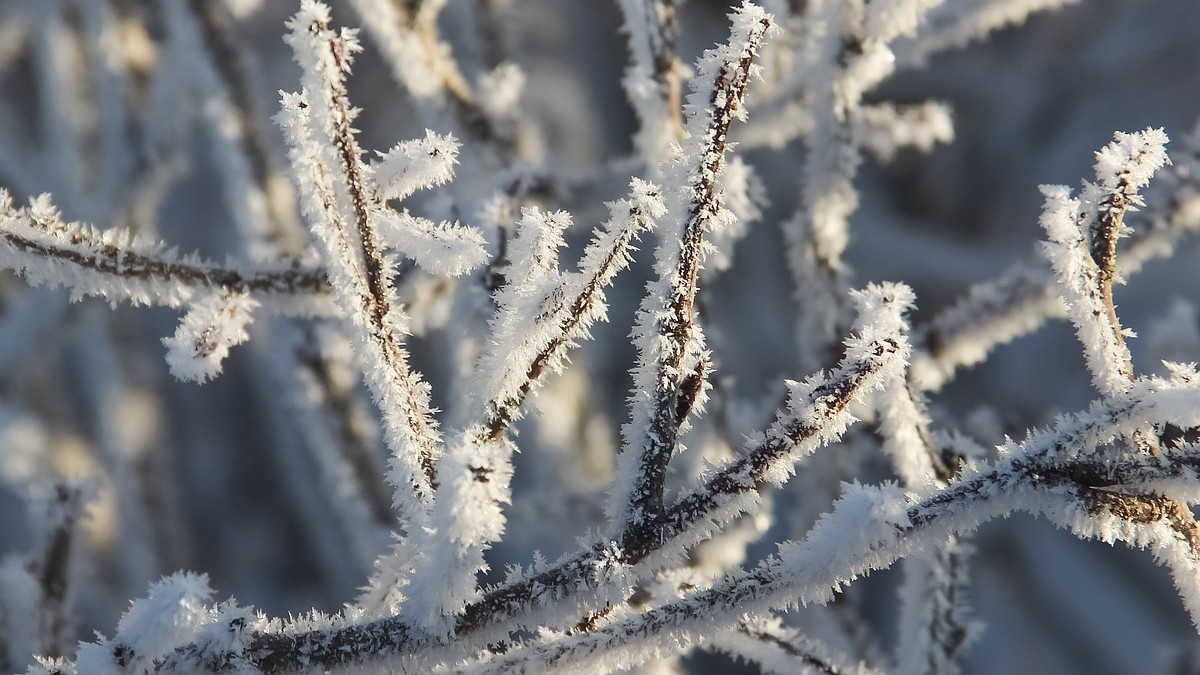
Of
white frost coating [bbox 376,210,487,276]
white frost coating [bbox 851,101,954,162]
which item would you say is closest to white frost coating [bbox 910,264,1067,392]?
white frost coating [bbox 851,101,954,162]

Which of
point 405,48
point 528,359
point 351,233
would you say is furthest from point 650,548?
point 405,48

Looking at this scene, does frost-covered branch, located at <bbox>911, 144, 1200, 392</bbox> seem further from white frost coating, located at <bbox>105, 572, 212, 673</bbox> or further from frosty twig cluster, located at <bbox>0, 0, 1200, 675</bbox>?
white frost coating, located at <bbox>105, 572, 212, 673</bbox>

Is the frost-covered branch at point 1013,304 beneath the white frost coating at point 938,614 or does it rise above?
above

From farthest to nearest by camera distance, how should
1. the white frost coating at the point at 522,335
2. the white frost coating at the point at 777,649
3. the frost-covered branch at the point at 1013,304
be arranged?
the frost-covered branch at the point at 1013,304
the white frost coating at the point at 777,649
the white frost coating at the point at 522,335

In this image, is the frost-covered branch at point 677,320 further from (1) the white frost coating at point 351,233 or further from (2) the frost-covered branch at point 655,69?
(2) the frost-covered branch at point 655,69

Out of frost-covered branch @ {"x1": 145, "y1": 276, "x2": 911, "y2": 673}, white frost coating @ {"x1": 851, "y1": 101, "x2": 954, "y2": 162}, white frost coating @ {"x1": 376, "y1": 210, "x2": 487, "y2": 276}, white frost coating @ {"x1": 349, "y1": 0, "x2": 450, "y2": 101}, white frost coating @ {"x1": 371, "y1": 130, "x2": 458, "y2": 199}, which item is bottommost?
frost-covered branch @ {"x1": 145, "y1": 276, "x2": 911, "y2": 673}

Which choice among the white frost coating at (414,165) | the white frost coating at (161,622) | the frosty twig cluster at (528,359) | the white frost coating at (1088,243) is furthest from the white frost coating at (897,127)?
the white frost coating at (161,622)

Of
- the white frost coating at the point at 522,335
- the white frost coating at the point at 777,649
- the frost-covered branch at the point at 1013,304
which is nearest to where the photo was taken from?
the white frost coating at the point at 522,335

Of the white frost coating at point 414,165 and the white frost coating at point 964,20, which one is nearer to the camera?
the white frost coating at point 414,165
